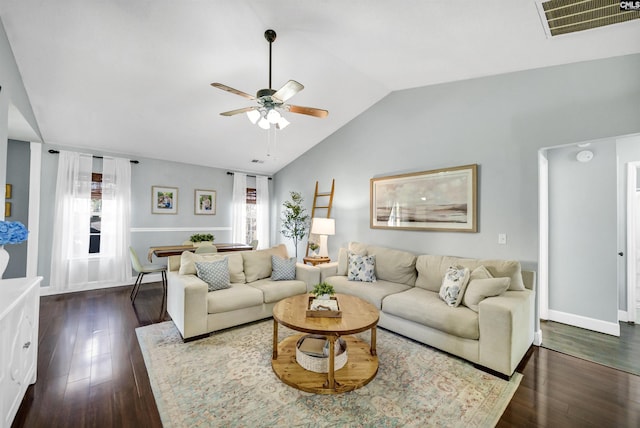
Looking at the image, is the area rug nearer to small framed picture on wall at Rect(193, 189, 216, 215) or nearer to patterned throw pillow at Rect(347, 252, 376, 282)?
patterned throw pillow at Rect(347, 252, 376, 282)

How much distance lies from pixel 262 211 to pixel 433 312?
198 inches

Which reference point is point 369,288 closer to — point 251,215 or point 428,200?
point 428,200

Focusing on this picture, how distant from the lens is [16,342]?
1697mm

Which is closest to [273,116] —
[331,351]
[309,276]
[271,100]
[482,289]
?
[271,100]

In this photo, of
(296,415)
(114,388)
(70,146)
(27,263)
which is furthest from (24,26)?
(296,415)

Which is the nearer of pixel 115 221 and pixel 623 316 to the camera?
pixel 623 316

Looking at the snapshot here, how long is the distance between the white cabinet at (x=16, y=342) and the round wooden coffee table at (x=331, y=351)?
1.63 meters

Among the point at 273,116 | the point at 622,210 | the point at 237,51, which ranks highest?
the point at 237,51

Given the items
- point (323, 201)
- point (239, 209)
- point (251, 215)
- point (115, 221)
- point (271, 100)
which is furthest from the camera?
point (251, 215)

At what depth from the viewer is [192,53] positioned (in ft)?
9.71

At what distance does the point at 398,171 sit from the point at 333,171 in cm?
146

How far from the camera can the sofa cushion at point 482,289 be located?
2512 millimetres

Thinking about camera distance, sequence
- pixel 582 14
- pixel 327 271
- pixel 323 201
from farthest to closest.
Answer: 1. pixel 323 201
2. pixel 327 271
3. pixel 582 14

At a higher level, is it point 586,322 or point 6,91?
point 6,91
